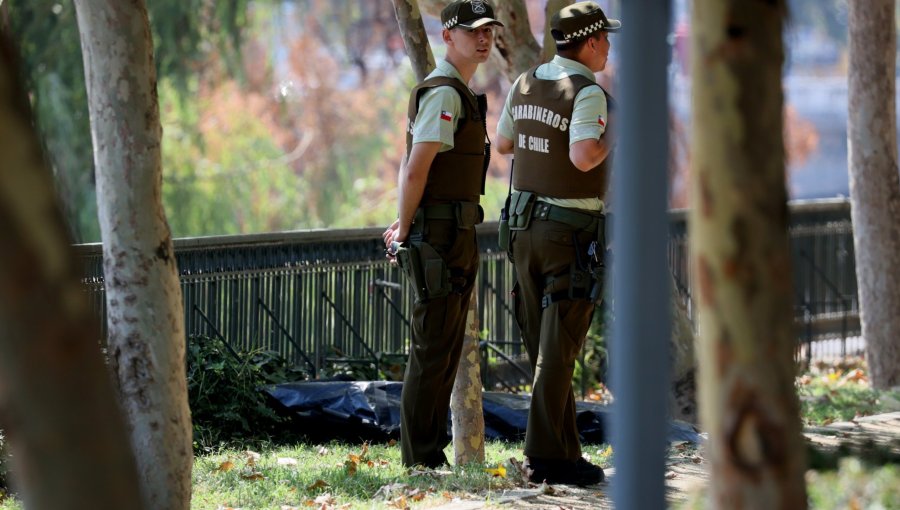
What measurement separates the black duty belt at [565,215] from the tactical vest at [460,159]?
1.42ft

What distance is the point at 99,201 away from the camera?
449cm

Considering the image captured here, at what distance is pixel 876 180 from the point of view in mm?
11195

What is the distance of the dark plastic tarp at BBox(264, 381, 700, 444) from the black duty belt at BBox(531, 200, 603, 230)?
2362 millimetres

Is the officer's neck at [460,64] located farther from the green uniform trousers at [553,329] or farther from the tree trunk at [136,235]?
the tree trunk at [136,235]

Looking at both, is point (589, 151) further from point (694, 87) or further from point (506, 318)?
point (506, 318)

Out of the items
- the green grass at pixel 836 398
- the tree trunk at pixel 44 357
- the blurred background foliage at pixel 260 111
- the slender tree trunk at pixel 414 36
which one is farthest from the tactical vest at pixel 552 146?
the blurred background foliage at pixel 260 111

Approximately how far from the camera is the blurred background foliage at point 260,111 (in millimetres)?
18781

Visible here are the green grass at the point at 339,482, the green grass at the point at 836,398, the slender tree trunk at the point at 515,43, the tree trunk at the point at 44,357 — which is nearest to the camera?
the tree trunk at the point at 44,357

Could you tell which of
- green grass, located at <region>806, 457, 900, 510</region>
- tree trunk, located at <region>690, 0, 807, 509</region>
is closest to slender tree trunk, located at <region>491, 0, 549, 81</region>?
green grass, located at <region>806, 457, 900, 510</region>

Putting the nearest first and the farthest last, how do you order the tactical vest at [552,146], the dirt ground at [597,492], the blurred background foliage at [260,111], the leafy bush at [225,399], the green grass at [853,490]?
the green grass at [853,490] → the dirt ground at [597,492] → the tactical vest at [552,146] → the leafy bush at [225,399] → the blurred background foliage at [260,111]

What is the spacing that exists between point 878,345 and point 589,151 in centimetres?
638

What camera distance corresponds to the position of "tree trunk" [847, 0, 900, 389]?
11.0 metres

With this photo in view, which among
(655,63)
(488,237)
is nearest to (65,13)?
(488,237)

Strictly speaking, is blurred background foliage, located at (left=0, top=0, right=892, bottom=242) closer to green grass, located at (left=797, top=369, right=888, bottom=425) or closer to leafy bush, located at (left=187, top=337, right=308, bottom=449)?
green grass, located at (left=797, top=369, right=888, bottom=425)
